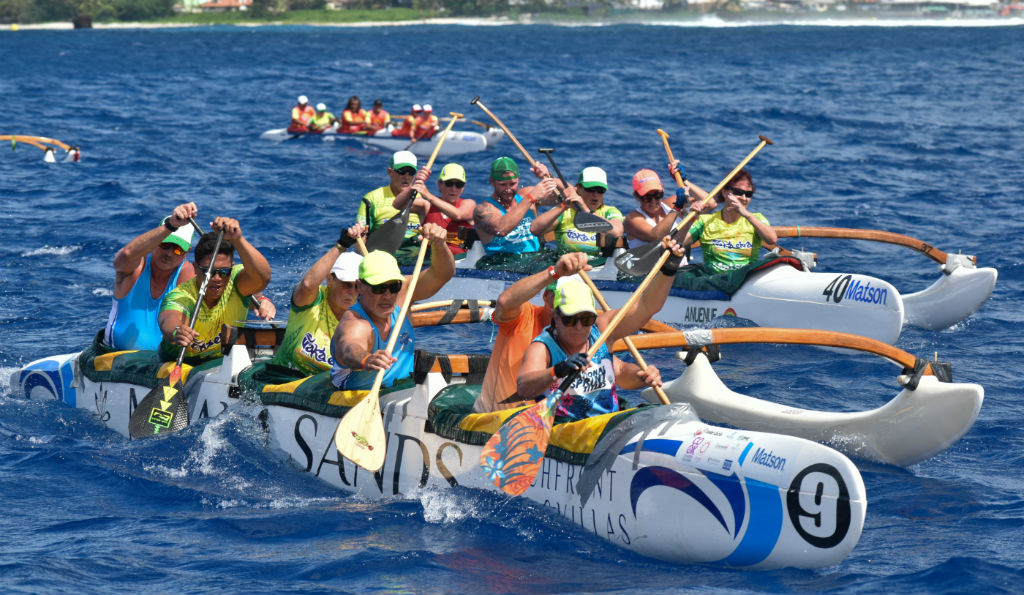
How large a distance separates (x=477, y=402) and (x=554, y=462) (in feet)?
2.35

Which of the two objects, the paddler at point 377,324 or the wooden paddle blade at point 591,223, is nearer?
the paddler at point 377,324

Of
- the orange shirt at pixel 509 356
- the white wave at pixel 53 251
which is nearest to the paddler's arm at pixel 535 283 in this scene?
the orange shirt at pixel 509 356

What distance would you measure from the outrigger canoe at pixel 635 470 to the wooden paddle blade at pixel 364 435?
35cm

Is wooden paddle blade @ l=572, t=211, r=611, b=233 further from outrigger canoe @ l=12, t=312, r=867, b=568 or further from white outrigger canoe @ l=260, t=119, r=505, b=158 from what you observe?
white outrigger canoe @ l=260, t=119, r=505, b=158

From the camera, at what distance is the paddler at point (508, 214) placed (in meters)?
12.3

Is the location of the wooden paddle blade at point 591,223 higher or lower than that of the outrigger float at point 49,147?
higher

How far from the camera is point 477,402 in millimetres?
7270

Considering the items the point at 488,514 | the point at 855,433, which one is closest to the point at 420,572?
the point at 488,514

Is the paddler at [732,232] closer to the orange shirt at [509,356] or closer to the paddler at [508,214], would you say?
the paddler at [508,214]

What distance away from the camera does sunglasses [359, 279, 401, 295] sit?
7.28 metres

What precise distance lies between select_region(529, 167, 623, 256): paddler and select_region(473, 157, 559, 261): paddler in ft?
0.63

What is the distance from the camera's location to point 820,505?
5.82 meters

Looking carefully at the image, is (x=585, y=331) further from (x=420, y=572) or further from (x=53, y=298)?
(x=53, y=298)

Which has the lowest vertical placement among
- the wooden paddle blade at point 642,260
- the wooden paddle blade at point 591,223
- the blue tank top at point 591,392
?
the blue tank top at point 591,392
